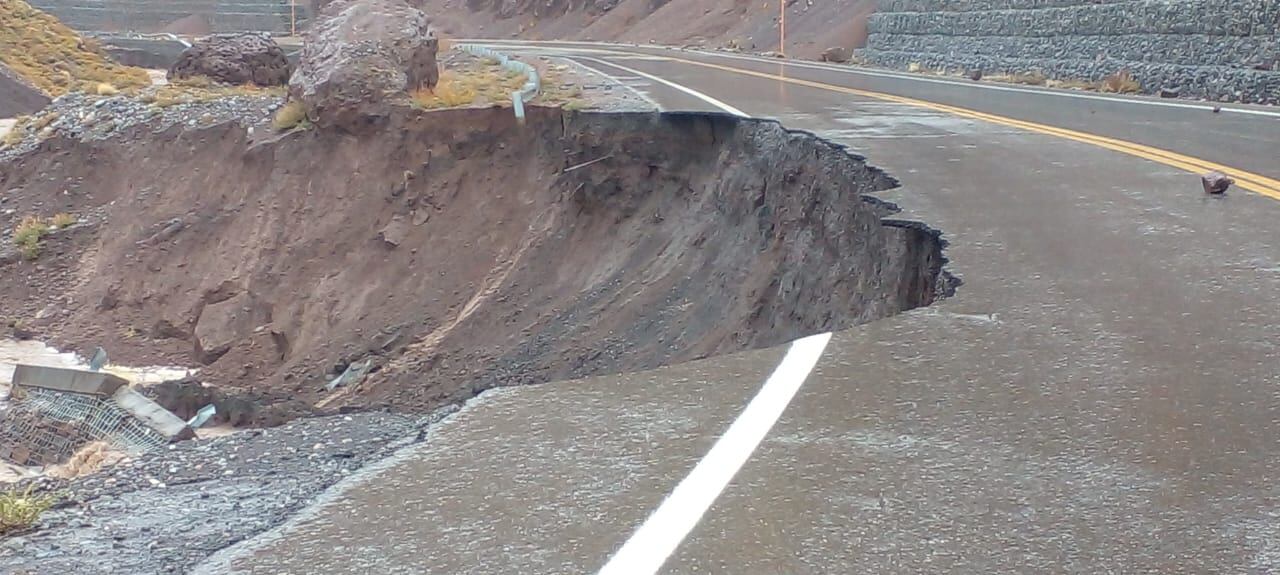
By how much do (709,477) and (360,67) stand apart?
16349mm

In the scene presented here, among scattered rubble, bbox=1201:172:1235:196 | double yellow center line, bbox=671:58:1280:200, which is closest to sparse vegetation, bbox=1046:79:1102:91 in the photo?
double yellow center line, bbox=671:58:1280:200

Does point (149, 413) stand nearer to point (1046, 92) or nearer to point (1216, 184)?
point (1216, 184)

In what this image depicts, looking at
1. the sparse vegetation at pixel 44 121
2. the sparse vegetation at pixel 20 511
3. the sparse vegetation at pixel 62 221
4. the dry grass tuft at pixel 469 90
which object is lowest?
the sparse vegetation at pixel 62 221

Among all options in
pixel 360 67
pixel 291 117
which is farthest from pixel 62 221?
pixel 360 67

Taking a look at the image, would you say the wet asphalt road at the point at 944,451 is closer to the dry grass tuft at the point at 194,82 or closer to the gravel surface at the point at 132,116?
the gravel surface at the point at 132,116

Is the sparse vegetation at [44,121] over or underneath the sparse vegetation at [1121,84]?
underneath

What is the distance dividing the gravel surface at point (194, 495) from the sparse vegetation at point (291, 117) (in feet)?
49.4

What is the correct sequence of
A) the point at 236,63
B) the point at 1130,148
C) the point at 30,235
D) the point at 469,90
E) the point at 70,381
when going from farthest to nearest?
the point at 236,63
the point at 30,235
the point at 469,90
the point at 70,381
the point at 1130,148

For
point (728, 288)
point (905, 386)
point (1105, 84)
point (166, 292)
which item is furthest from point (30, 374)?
point (1105, 84)

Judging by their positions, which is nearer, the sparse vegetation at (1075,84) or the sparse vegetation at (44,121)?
the sparse vegetation at (1075,84)

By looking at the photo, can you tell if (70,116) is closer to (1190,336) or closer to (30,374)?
(30,374)

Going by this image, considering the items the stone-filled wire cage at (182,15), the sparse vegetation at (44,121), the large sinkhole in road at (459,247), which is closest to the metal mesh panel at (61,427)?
the large sinkhole in road at (459,247)

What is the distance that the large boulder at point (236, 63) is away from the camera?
28781 mm

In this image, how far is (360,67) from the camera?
19.1 meters
